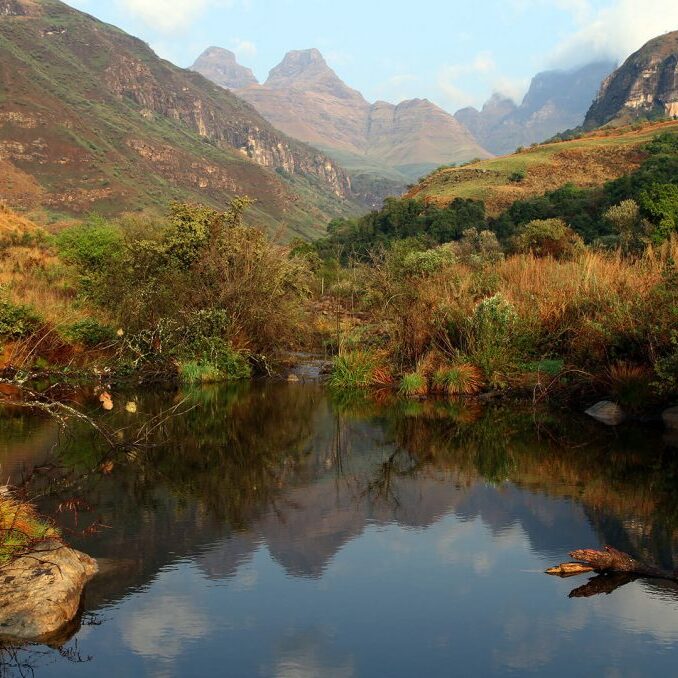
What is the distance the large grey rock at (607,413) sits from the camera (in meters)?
16.6

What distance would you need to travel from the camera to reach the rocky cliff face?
151 m

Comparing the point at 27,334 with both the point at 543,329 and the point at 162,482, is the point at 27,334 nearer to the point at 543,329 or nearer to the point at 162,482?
the point at 162,482

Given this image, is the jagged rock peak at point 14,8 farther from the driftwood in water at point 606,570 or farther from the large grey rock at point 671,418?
the driftwood in water at point 606,570

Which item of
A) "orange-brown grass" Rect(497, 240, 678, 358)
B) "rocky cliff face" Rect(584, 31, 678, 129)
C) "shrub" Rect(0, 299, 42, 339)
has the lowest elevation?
"shrub" Rect(0, 299, 42, 339)

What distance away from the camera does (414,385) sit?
2005cm

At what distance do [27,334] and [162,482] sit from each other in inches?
426

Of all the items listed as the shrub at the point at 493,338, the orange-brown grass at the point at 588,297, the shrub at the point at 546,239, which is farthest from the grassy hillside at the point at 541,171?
the shrub at the point at 493,338

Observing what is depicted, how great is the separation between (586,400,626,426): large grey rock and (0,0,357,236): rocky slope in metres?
92.1

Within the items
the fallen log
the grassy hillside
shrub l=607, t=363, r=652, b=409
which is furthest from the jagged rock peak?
the fallen log

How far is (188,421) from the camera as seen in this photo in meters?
16.7

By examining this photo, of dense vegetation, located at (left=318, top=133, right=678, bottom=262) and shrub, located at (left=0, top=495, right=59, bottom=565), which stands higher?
dense vegetation, located at (left=318, top=133, right=678, bottom=262)

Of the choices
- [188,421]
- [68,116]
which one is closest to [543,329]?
[188,421]

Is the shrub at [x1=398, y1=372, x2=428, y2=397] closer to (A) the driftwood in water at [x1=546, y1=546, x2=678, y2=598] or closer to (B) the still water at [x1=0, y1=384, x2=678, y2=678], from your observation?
(B) the still water at [x1=0, y1=384, x2=678, y2=678]

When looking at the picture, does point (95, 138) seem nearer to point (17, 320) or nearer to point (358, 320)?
point (358, 320)
